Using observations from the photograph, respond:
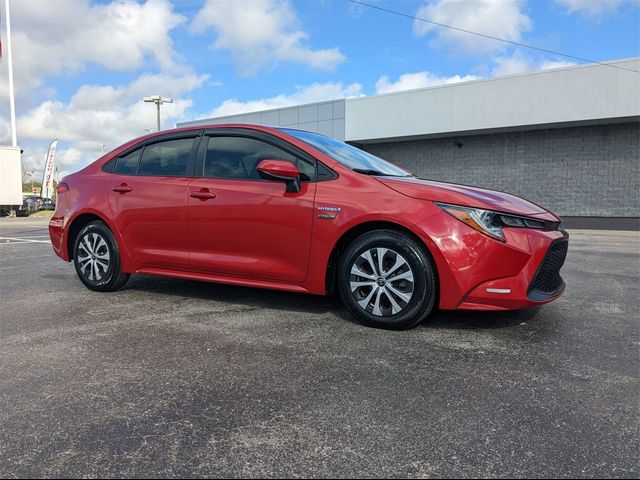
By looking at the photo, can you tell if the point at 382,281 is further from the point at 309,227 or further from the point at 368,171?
the point at 368,171

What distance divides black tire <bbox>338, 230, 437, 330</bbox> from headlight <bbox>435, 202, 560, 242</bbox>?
331 millimetres

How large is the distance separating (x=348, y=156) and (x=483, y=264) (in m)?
1.54

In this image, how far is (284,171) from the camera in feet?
12.5

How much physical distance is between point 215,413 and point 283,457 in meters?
0.51

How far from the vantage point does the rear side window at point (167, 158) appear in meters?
4.58

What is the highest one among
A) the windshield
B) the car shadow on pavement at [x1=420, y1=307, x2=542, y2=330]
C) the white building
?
the white building

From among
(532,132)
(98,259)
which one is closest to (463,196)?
(98,259)

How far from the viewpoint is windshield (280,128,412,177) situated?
407 centimetres

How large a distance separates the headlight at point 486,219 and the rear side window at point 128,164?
3014 mm


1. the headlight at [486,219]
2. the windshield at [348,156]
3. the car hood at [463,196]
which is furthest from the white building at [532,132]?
the headlight at [486,219]

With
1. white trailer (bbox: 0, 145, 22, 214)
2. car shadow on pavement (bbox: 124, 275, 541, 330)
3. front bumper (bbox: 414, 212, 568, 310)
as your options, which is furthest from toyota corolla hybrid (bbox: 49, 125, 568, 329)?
white trailer (bbox: 0, 145, 22, 214)

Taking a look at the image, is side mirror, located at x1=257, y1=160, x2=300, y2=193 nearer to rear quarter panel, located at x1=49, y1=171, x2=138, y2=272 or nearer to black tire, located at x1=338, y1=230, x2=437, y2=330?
black tire, located at x1=338, y1=230, x2=437, y2=330

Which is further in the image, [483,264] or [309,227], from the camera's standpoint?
[309,227]

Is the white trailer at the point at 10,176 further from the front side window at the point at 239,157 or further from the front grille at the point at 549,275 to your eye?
the front grille at the point at 549,275
